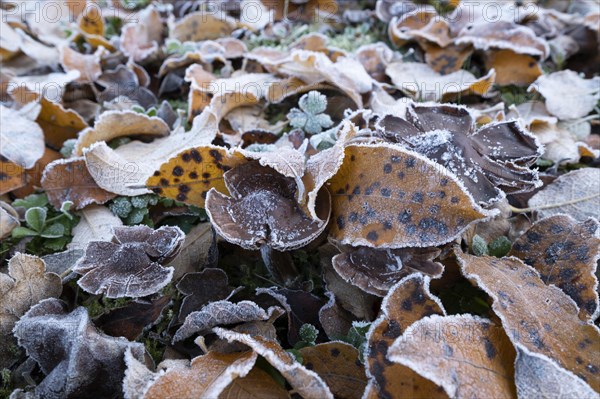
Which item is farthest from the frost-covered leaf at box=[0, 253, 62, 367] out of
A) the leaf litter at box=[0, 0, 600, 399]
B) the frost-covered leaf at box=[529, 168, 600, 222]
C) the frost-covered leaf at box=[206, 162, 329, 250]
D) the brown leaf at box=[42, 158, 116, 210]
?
the frost-covered leaf at box=[529, 168, 600, 222]

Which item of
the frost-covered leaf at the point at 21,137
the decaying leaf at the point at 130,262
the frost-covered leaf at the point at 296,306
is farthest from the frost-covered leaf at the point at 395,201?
the frost-covered leaf at the point at 21,137

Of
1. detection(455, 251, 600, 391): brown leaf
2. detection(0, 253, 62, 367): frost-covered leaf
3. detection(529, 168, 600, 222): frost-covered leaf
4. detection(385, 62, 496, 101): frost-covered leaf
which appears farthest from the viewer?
detection(385, 62, 496, 101): frost-covered leaf

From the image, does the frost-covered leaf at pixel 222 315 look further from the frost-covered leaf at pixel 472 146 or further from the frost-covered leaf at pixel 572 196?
the frost-covered leaf at pixel 572 196

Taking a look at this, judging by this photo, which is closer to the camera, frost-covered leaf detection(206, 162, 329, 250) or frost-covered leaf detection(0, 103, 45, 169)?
frost-covered leaf detection(206, 162, 329, 250)

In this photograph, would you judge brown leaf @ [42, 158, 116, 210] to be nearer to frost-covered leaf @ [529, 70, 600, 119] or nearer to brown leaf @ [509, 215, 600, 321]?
brown leaf @ [509, 215, 600, 321]

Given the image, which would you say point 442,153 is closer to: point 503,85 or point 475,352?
point 475,352

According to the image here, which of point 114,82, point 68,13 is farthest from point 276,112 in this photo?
point 68,13
